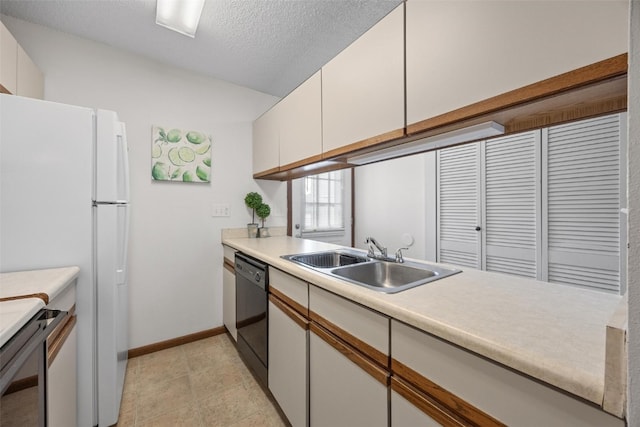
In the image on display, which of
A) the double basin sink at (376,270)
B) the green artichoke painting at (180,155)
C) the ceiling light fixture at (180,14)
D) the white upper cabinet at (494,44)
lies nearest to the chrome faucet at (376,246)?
the double basin sink at (376,270)

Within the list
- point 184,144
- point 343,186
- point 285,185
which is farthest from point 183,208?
point 343,186

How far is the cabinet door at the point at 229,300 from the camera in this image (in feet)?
7.37

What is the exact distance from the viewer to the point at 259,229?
2.63 meters

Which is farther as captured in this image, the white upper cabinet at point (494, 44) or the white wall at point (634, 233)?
the white upper cabinet at point (494, 44)

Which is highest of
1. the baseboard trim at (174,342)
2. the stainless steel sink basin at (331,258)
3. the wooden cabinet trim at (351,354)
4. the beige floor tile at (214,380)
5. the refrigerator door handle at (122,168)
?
the refrigerator door handle at (122,168)

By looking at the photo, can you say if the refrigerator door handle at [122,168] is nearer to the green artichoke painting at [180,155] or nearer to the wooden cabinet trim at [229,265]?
the green artichoke painting at [180,155]

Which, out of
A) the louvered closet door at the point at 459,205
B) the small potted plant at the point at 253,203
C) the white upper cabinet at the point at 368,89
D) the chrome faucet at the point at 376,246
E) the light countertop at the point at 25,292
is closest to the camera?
the light countertop at the point at 25,292

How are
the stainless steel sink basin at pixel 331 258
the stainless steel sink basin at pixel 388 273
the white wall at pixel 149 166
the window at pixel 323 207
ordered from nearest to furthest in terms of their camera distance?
the stainless steel sink basin at pixel 388 273 < the stainless steel sink basin at pixel 331 258 < the white wall at pixel 149 166 < the window at pixel 323 207

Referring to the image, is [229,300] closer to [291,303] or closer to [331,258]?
[331,258]

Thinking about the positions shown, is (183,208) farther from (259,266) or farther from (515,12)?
(515,12)

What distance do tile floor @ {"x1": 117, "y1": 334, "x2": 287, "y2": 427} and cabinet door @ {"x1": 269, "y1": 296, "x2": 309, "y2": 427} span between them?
199 millimetres

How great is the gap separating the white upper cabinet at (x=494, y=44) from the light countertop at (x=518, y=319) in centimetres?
67

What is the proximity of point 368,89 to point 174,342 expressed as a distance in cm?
252

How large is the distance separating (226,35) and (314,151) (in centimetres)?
108
